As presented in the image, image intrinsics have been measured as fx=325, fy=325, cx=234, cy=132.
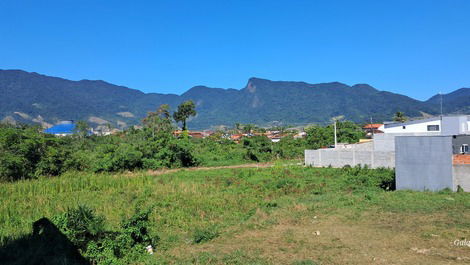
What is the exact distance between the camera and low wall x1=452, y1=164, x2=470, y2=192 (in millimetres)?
13008

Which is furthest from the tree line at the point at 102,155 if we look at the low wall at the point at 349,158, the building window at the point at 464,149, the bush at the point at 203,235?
the bush at the point at 203,235

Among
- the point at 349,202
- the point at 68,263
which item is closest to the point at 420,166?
the point at 349,202

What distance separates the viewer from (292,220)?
10.1 meters

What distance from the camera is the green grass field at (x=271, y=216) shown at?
7157 mm

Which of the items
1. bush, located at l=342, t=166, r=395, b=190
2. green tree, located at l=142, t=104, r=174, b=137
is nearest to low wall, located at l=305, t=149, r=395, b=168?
bush, located at l=342, t=166, r=395, b=190

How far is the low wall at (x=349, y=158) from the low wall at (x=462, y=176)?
5723 millimetres

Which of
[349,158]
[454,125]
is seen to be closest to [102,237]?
[349,158]

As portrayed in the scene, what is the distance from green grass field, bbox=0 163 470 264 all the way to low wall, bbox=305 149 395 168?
1.28 metres

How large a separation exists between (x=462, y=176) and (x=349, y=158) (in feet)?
26.7

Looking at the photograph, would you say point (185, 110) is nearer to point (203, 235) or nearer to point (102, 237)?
point (203, 235)

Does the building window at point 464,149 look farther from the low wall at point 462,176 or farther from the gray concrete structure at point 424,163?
the gray concrete structure at point 424,163

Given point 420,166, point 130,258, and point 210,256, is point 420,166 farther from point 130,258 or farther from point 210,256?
point 130,258

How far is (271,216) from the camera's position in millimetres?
10672

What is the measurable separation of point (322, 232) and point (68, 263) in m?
6.08
